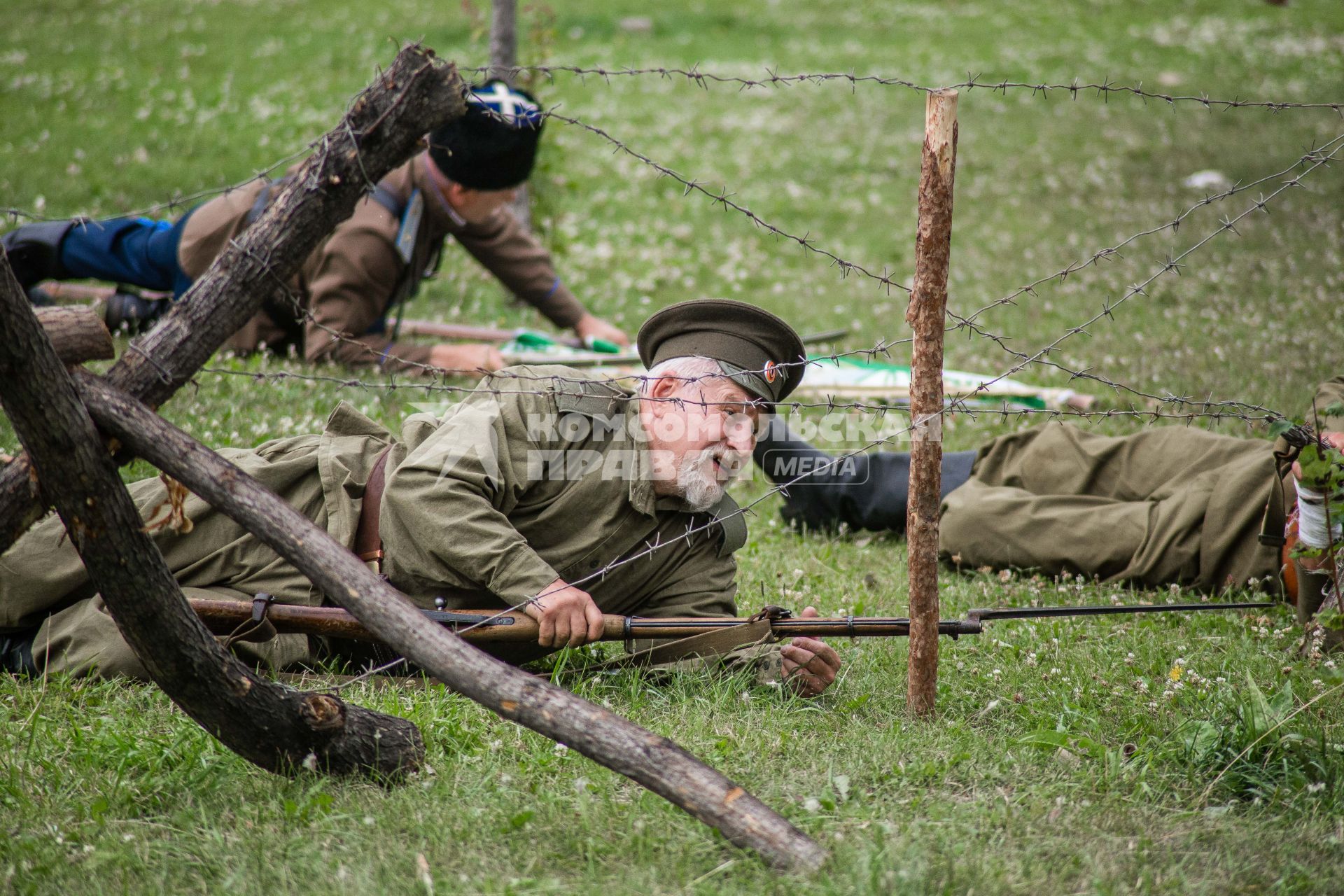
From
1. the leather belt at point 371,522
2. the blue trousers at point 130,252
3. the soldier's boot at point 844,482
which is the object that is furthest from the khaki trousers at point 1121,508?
the blue trousers at point 130,252

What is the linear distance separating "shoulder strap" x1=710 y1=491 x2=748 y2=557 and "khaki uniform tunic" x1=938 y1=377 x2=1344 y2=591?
4.85 feet

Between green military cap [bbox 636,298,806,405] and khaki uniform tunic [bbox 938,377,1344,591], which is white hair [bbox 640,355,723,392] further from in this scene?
khaki uniform tunic [bbox 938,377,1344,591]

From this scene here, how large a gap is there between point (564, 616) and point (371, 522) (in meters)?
0.86

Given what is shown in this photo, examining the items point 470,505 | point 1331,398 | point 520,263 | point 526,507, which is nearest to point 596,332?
point 520,263

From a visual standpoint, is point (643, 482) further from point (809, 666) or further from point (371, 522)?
point (371, 522)

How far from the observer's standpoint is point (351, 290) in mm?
6438

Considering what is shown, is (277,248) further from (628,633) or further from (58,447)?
(628,633)

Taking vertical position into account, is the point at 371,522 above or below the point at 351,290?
below

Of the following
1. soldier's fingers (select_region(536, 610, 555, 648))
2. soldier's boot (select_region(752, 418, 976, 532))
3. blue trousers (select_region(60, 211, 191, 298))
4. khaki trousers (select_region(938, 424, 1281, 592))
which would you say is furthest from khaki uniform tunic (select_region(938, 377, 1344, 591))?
blue trousers (select_region(60, 211, 191, 298))

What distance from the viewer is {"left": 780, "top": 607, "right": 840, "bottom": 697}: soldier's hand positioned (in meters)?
3.63

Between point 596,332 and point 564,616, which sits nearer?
point 564,616

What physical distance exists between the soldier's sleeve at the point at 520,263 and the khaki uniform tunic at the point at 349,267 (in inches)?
4.4

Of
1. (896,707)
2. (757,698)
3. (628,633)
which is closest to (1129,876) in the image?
(896,707)

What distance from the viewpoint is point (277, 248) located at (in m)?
2.77
